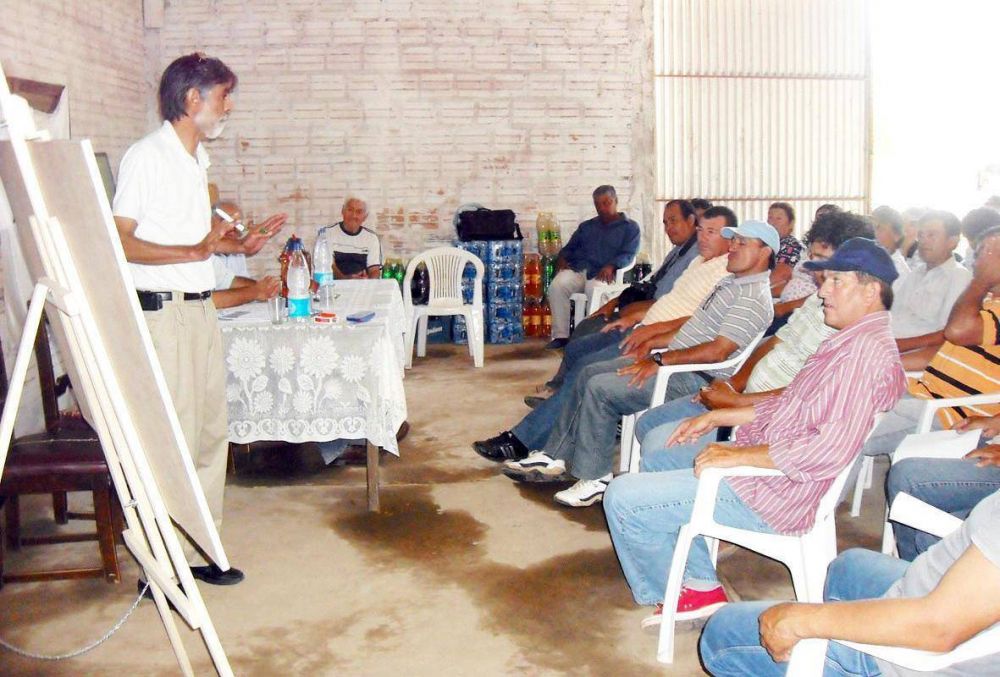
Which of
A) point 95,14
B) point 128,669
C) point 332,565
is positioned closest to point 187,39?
point 95,14

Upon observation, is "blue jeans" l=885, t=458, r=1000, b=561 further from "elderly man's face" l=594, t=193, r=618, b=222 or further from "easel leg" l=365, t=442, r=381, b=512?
"elderly man's face" l=594, t=193, r=618, b=222

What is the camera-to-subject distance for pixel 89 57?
6.71 meters

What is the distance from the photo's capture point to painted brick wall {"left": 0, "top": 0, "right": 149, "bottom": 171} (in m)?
5.47

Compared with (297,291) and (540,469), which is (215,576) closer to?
(297,291)

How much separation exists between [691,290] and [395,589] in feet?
6.79

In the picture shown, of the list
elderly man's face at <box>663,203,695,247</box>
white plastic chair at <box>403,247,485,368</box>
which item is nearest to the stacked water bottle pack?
white plastic chair at <box>403,247,485,368</box>

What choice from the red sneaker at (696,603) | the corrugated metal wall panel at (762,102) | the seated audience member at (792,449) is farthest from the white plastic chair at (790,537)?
the corrugated metal wall panel at (762,102)

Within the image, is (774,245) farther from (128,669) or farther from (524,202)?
(524,202)

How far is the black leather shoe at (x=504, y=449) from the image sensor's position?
15.8ft

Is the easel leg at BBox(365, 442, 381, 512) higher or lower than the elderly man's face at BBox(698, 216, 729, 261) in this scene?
lower

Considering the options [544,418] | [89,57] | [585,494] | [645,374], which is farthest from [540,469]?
[89,57]

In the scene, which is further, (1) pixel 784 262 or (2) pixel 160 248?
(1) pixel 784 262

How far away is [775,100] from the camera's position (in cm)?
888

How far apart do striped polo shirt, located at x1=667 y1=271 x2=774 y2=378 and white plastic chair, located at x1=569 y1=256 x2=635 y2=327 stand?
314 centimetres
